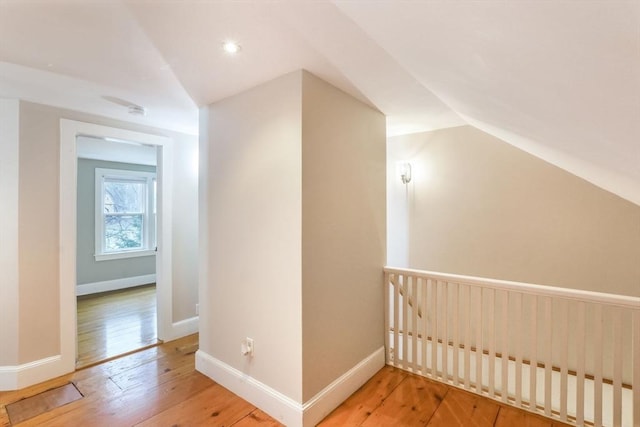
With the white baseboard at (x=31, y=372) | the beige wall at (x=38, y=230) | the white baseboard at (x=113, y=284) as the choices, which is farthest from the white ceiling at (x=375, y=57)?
the white baseboard at (x=113, y=284)

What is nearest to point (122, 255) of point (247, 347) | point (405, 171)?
point (247, 347)

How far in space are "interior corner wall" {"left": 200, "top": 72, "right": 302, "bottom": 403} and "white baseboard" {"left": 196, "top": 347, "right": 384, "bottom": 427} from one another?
5 cm

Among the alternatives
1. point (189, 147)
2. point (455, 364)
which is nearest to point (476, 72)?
point (455, 364)

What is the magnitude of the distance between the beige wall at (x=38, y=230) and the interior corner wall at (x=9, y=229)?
3 cm

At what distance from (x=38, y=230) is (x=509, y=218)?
13.2 feet

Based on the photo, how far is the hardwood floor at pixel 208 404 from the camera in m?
1.89

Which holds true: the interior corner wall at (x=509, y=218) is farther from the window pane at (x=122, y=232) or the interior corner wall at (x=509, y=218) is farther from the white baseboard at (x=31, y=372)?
the window pane at (x=122, y=232)

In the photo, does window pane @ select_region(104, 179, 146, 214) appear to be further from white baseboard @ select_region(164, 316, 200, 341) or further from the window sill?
white baseboard @ select_region(164, 316, 200, 341)

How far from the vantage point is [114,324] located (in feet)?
11.7

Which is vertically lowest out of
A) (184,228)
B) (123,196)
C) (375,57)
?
(184,228)

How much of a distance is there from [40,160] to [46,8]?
142cm

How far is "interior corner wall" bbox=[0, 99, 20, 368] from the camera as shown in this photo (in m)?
2.23

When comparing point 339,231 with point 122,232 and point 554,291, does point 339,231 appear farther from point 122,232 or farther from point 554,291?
point 122,232

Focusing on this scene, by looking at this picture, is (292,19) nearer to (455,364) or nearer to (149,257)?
(455,364)
